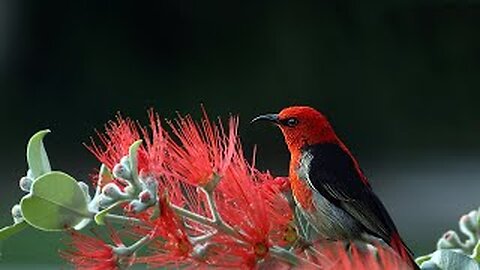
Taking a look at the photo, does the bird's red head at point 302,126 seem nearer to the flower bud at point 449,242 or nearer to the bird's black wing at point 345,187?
the bird's black wing at point 345,187

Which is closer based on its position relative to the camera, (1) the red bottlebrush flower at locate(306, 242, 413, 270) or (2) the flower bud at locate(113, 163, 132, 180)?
(1) the red bottlebrush flower at locate(306, 242, 413, 270)

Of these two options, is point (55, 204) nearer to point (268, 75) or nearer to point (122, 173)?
point (122, 173)

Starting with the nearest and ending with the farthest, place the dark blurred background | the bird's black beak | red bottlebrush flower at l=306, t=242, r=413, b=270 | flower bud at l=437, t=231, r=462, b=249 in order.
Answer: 1. red bottlebrush flower at l=306, t=242, r=413, b=270
2. the bird's black beak
3. flower bud at l=437, t=231, r=462, b=249
4. the dark blurred background

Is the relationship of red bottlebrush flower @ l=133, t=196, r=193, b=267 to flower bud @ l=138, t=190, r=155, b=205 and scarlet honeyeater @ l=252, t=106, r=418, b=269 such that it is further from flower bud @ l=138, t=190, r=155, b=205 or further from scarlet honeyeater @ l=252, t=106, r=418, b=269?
scarlet honeyeater @ l=252, t=106, r=418, b=269

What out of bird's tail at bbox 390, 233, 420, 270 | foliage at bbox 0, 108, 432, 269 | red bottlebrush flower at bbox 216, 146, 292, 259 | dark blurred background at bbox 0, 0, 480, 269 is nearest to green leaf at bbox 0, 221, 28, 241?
foliage at bbox 0, 108, 432, 269

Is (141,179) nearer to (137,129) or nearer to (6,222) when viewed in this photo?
(137,129)

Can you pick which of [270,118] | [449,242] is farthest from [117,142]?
[449,242]
